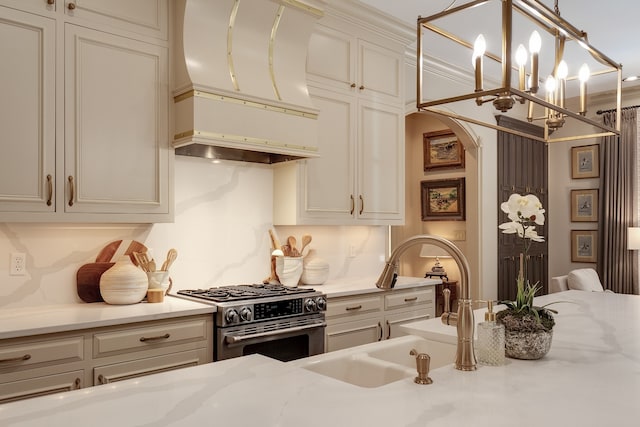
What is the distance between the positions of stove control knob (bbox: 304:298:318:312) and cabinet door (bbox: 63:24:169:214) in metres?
0.95

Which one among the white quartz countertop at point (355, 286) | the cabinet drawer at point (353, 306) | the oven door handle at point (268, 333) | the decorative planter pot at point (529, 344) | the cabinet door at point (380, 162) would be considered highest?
the cabinet door at point (380, 162)

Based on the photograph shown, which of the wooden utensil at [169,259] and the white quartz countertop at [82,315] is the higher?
the wooden utensil at [169,259]

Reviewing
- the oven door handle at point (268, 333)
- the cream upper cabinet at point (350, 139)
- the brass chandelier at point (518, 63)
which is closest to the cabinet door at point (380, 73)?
the cream upper cabinet at point (350, 139)

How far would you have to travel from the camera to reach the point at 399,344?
1.95 metres

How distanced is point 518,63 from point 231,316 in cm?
173

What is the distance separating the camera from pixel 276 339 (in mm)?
2916

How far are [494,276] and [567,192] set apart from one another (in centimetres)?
170

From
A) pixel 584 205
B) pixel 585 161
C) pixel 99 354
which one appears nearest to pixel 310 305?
pixel 99 354

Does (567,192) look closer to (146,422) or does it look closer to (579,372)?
(579,372)

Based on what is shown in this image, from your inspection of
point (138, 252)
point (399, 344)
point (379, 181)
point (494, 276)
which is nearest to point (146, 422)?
point (399, 344)

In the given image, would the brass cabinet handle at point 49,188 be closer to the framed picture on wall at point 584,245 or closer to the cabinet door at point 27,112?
the cabinet door at point 27,112

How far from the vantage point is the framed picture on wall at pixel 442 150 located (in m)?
5.91

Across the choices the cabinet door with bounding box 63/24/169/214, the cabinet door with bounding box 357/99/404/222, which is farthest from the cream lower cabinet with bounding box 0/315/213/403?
the cabinet door with bounding box 357/99/404/222

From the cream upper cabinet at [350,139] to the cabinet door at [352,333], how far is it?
27.4 inches
